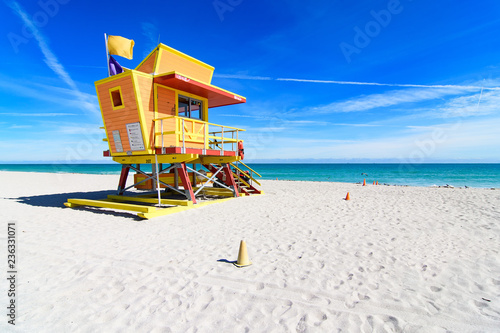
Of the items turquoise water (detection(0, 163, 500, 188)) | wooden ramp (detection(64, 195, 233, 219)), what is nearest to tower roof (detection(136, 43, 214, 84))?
wooden ramp (detection(64, 195, 233, 219))

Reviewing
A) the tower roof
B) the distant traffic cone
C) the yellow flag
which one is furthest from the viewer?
the yellow flag

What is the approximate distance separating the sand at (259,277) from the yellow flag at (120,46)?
7.49m

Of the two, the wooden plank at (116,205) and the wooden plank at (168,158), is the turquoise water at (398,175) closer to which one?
the wooden plank at (168,158)

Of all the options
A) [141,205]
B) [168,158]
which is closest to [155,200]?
[141,205]

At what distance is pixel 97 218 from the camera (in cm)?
929

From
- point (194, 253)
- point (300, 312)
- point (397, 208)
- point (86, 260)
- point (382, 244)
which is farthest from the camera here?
point (397, 208)

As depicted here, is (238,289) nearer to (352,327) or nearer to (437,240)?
(352,327)

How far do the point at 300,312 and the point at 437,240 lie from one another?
531 centimetres

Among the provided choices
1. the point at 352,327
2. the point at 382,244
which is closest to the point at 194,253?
the point at 352,327

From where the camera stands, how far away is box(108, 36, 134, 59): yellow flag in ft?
36.8

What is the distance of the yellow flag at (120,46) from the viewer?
11.2 m

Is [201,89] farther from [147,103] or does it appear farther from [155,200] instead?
[155,200]

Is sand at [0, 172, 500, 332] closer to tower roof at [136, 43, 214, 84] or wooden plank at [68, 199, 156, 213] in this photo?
wooden plank at [68, 199, 156, 213]

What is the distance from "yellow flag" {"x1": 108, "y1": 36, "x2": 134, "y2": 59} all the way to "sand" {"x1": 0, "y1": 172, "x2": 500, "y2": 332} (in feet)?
24.6
